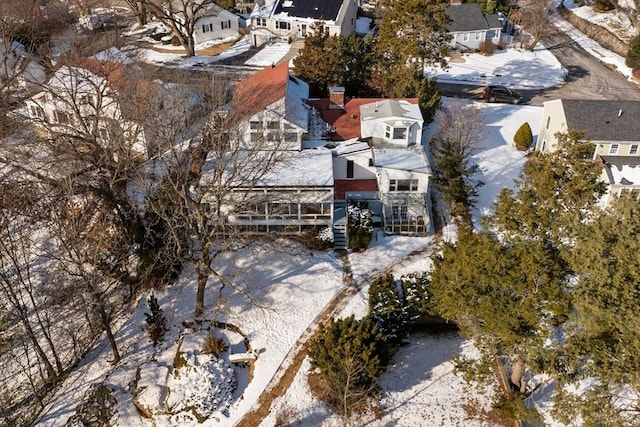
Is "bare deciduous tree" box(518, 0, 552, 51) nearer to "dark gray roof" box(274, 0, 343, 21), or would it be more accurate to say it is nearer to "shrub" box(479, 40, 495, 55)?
"shrub" box(479, 40, 495, 55)

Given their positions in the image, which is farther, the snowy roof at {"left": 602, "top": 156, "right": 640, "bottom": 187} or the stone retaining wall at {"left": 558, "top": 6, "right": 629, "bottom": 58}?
the stone retaining wall at {"left": 558, "top": 6, "right": 629, "bottom": 58}

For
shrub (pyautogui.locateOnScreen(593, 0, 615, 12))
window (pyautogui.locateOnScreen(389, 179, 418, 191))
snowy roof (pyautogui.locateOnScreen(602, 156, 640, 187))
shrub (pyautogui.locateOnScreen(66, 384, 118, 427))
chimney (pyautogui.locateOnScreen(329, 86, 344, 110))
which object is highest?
shrub (pyautogui.locateOnScreen(593, 0, 615, 12))

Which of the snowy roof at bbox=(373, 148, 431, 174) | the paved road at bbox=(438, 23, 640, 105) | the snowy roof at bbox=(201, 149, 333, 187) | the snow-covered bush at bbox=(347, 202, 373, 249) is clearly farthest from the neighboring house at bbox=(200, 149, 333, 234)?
the paved road at bbox=(438, 23, 640, 105)

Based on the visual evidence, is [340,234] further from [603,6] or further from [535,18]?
[603,6]

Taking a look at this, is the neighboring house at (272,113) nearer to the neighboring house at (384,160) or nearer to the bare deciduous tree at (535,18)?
the neighboring house at (384,160)

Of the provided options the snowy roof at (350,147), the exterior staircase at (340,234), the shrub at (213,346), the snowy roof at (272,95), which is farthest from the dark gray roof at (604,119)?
the shrub at (213,346)
